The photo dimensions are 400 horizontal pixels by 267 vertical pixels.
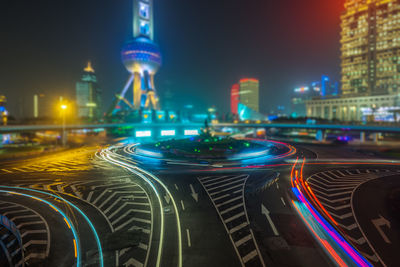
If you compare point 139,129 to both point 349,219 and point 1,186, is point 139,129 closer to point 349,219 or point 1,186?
Answer: point 1,186

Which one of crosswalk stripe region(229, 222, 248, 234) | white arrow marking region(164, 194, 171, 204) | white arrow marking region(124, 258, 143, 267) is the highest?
white arrow marking region(164, 194, 171, 204)

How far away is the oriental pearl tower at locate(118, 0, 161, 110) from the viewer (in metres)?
134

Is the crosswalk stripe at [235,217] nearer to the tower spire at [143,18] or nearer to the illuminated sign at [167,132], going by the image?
the illuminated sign at [167,132]

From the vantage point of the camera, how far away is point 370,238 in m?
Result: 12.2

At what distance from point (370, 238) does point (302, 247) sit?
4.46 m

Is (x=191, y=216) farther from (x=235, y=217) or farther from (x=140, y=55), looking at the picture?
(x=140, y=55)

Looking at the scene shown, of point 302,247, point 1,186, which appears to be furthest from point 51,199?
point 302,247

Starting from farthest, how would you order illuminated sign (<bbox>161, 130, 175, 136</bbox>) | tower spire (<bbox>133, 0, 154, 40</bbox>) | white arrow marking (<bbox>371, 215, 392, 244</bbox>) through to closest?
1. tower spire (<bbox>133, 0, 154, 40</bbox>)
2. illuminated sign (<bbox>161, 130, 175, 136</bbox>)
3. white arrow marking (<bbox>371, 215, 392, 244</bbox>)

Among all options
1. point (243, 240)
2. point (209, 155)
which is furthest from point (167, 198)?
point (209, 155)

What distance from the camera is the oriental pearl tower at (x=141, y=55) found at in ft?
439

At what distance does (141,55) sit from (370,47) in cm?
14606

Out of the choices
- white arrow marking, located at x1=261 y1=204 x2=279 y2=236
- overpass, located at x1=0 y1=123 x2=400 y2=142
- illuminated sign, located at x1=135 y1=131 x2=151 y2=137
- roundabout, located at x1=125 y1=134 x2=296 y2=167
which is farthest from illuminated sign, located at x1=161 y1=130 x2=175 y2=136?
white arrow marking, located at x1=261 y1=204 x2=279 y2=236

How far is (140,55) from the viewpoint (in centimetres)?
13438

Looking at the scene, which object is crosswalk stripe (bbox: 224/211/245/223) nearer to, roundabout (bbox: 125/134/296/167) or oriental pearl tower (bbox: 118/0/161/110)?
roundabout (bbox: 125/134/296/167)
